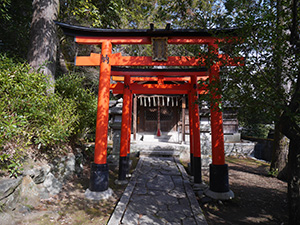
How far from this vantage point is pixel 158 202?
4.08m

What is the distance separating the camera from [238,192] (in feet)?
16.2

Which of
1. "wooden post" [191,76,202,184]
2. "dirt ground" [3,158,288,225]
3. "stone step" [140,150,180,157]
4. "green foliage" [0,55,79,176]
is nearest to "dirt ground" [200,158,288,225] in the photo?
"dirt ground" [3,158,288,225]

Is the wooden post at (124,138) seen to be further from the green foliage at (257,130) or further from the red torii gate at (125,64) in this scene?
the green foliage at (257,130)

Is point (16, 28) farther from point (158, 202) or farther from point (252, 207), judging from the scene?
point (252, 207)

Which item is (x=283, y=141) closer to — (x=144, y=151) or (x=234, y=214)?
(x=234, y=214)

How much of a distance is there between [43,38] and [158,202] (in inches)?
242

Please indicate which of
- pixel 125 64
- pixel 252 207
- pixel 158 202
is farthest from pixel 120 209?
pixel 125 64

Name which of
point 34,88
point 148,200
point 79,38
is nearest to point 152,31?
point 79,38

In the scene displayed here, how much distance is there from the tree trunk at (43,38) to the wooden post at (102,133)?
6.18 ft

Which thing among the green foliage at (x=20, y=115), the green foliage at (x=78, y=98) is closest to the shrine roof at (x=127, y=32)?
the green foliage at (x=20, y=115)

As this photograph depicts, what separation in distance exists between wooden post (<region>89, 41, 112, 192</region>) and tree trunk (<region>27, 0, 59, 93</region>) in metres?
1.88

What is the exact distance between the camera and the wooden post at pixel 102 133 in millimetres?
4312

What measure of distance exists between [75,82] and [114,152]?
3.27 metres

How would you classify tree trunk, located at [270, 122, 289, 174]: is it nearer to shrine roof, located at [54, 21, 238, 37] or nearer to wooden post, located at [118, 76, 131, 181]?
shrine roof, located at [54, 21, 238, 37]
